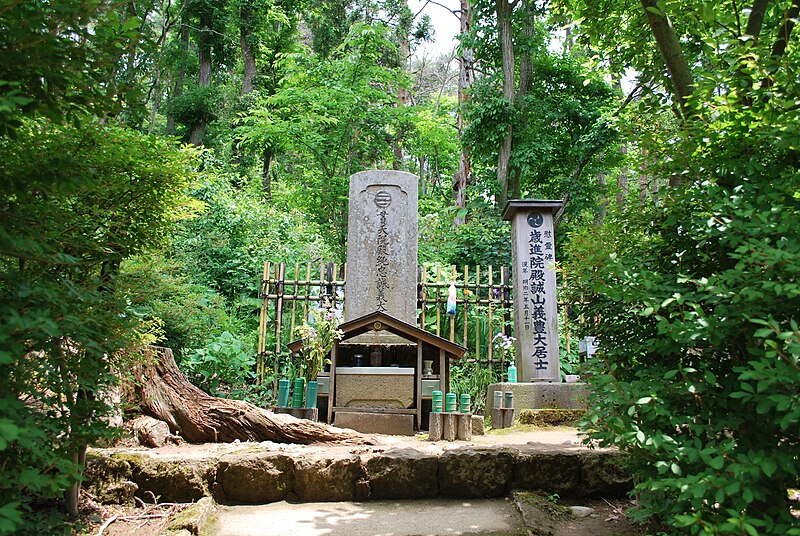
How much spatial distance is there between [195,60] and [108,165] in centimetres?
1689

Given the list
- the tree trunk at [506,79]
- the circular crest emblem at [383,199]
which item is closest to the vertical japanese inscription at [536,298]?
the circular crest emblem at [383,199]

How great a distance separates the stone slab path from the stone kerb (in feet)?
0.26

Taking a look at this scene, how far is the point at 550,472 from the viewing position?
387 centimetres

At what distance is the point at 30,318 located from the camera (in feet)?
5.64

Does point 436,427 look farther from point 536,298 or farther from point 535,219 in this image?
point 535,219

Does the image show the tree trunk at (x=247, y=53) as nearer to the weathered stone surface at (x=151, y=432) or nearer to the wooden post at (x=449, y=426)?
the wooden post at (x=449, y=426)

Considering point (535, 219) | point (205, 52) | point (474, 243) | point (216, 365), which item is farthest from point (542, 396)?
point (205, 52)

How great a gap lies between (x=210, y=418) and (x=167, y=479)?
116 centimetres

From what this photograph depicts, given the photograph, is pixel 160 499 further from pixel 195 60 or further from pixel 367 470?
pixel 195 60

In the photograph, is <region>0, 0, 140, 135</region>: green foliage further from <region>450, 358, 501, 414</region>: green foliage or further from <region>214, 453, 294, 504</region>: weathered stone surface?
<region>450, 358, 501, 414</region>: green foliage

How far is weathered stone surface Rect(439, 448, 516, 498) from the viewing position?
389 centimetres

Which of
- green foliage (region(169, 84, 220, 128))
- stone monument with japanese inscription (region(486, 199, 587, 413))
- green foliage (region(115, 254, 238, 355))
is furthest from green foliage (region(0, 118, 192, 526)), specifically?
green foliage (region(169, 84, 220, 128))

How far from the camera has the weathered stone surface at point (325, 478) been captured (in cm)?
378

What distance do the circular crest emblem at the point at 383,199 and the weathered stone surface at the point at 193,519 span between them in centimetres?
534
